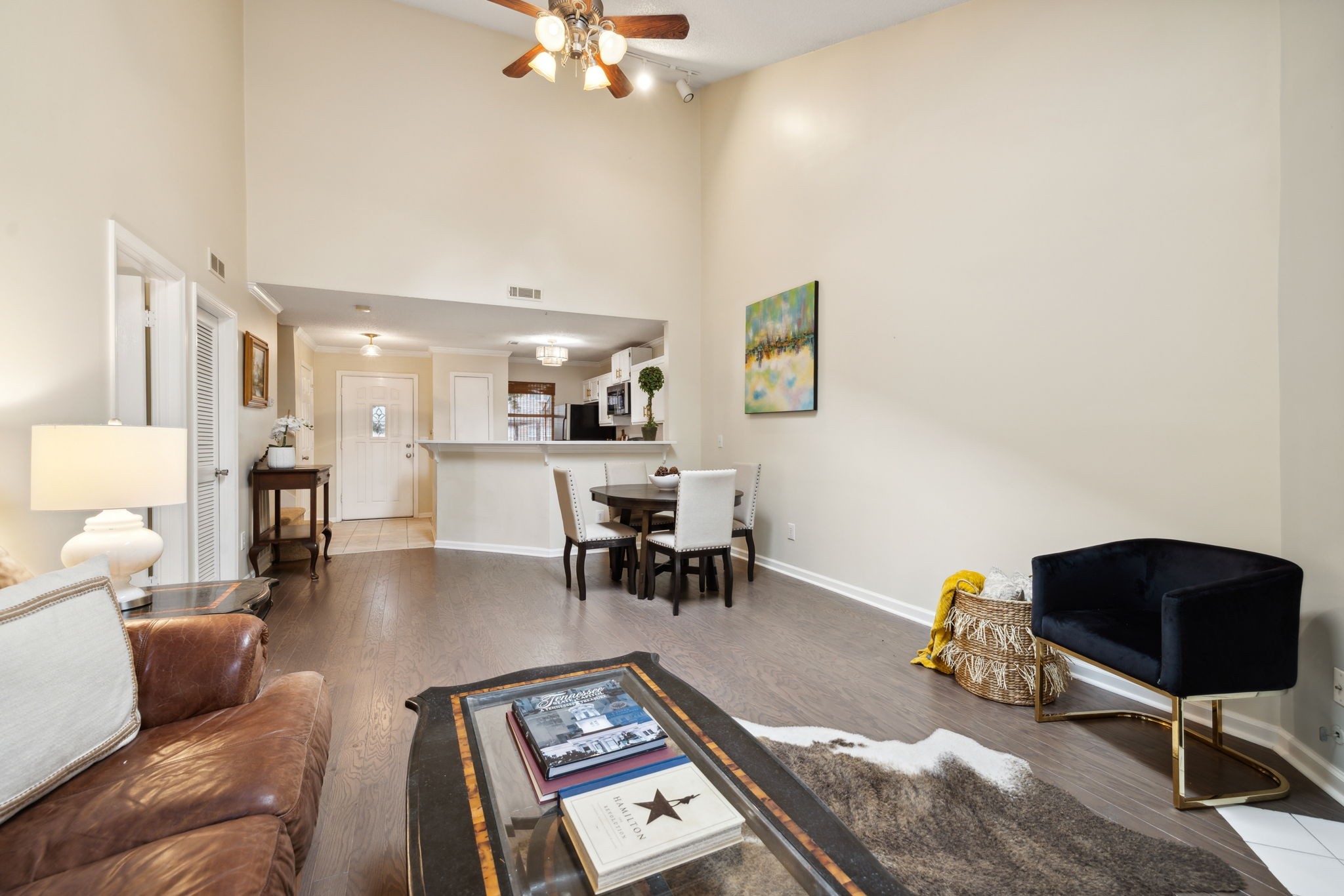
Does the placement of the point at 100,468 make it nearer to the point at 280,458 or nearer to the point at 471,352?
the point at 280,458

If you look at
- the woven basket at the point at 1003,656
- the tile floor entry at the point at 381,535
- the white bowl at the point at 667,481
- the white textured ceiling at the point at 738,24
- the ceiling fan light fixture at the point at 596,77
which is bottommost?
the tile floor entry at the point at 381,535

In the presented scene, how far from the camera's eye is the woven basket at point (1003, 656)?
2283 mm

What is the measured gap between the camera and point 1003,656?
7.59 feet

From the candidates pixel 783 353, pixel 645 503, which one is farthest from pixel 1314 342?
pixel 645 503

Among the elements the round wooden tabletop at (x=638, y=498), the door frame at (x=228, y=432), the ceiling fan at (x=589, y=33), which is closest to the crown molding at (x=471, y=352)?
the door frame at (x=228, y=432)

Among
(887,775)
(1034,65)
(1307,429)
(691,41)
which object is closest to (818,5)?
(691,41)

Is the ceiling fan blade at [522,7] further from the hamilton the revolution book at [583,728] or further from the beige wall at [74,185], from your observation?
the hamilton the revolution book at [583,728]

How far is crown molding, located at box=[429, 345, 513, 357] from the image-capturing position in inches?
283

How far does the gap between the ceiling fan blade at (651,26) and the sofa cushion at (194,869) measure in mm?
3690

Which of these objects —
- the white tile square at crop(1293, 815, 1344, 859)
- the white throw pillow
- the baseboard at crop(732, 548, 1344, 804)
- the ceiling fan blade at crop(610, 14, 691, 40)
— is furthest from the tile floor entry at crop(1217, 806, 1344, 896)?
the ceiling fan blade at crop(610, 14, 691, 40)

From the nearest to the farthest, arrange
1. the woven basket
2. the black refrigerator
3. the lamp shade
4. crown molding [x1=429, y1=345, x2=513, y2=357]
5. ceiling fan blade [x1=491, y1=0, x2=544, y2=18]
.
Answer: the lamp shade
the woven basket
ceiling fan blade [x1=491, y1=0, x2=544, y2=18]
the black refrigerator
crown molding [x1=429, y1=345, x2=513, y2=357]

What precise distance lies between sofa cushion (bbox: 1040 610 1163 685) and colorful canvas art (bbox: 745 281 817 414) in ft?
7.24

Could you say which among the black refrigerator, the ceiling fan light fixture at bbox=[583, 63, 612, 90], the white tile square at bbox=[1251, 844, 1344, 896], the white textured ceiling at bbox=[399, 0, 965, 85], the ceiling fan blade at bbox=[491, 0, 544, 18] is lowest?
the white tile square at bbox=[1251, 844, 1344, 896]

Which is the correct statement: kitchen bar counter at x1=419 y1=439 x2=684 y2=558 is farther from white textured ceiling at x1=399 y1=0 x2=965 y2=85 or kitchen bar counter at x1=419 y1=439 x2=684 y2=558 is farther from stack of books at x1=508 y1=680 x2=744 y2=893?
stack of books at x1=508 y1=680 x2=744 y2=893
